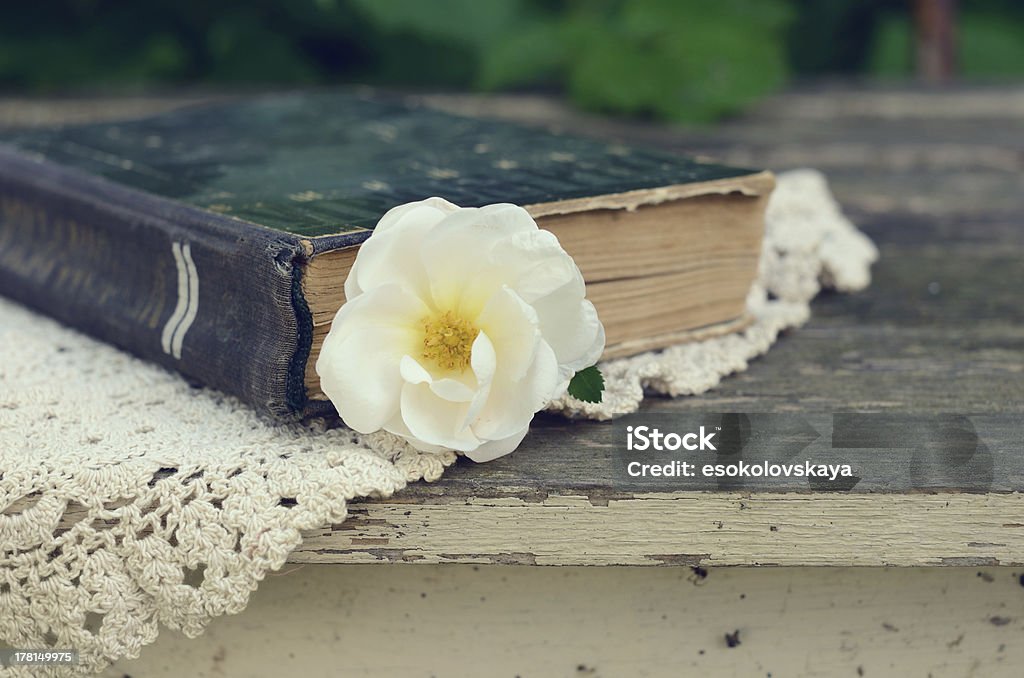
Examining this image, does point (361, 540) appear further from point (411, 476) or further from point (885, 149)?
point (885, 149)

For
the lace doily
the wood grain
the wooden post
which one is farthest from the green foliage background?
the lace doily

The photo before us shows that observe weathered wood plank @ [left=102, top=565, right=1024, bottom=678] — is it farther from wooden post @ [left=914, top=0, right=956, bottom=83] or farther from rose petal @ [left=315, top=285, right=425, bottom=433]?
wooden post @ [left=914, top=0, right=956, bottom=83]

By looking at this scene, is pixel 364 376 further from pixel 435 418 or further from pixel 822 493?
pixel 822 493

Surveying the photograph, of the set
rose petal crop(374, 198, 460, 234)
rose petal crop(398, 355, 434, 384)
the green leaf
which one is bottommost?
the green leaf

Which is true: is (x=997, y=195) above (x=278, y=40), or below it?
below

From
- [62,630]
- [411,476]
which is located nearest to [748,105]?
[411,476]
